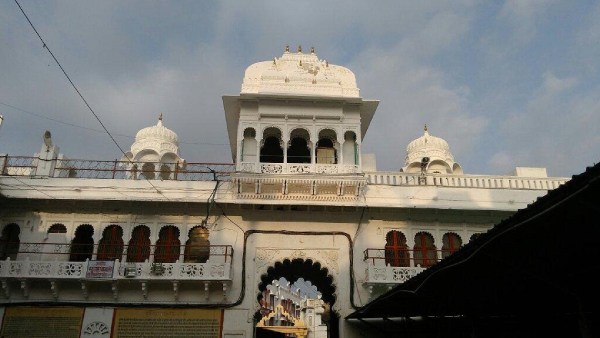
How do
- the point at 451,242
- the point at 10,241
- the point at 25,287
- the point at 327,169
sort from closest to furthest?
the point at 25,287, the point at 10,241, the point at 327,169, the point at 451,242

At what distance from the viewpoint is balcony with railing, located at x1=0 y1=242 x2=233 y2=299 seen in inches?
595

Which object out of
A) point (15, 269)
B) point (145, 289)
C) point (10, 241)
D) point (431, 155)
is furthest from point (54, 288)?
point (431, 155)

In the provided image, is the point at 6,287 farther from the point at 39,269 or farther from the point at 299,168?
the point at 299,168

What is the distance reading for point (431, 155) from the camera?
78.7ft

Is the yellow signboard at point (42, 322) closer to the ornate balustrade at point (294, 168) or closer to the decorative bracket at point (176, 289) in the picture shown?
the decorative bracket at point (176, 289)

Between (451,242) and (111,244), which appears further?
(451,242)

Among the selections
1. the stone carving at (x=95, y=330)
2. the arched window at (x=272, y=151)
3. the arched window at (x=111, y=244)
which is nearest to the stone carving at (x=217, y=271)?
the arched window at (x=111, y=244)

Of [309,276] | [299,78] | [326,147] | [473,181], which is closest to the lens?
[473,181]

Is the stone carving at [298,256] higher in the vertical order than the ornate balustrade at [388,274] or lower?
higher

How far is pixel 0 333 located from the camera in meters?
15.2

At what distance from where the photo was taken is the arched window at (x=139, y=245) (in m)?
16.2

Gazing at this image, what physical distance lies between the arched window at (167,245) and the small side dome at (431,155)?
12288 millimetres

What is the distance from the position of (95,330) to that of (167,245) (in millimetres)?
3276

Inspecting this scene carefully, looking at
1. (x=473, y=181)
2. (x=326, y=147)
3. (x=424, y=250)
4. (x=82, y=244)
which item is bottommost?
(x=82, y=244)
